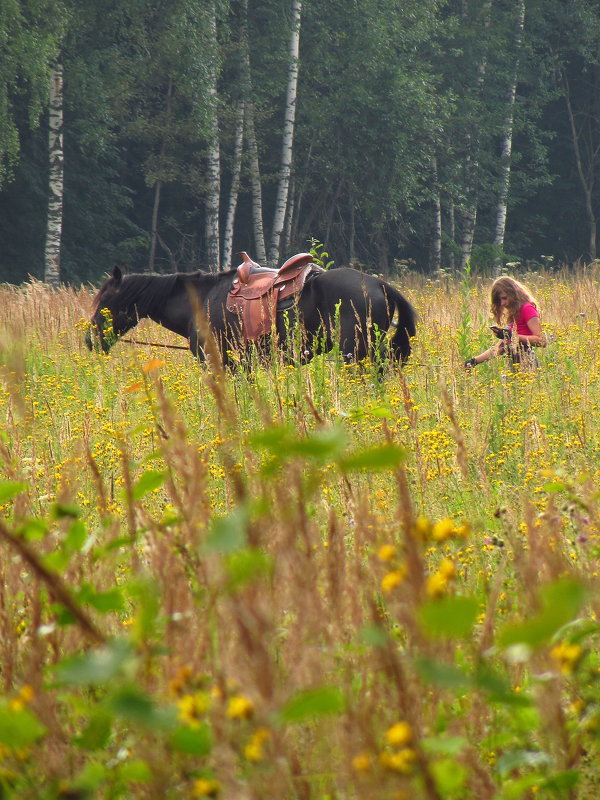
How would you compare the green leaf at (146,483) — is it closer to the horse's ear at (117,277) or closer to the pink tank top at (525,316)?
the pink tank top at (525,316)

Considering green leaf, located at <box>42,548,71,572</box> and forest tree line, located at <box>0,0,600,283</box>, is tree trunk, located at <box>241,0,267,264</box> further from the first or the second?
green leaf, located at <box>42,548,71,572</box>

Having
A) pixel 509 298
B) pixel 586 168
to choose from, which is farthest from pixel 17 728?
pixel 586 168

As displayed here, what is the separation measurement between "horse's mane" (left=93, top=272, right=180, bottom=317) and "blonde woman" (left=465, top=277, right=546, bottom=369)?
284 cm

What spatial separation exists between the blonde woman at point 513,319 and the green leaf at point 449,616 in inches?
257

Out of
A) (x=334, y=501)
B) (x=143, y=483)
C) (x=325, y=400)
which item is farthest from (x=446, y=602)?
(x=325, y=400)

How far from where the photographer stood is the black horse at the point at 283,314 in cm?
793

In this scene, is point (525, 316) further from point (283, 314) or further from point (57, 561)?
point (57, 561)

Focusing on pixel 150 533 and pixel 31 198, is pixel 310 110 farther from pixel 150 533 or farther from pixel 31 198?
pixel 150 533

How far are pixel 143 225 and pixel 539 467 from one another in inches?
1184

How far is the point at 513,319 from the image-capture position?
325 inches

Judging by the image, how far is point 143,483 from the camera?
1.67 metres

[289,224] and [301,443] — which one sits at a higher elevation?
[289,224]

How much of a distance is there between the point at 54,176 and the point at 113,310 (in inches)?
590

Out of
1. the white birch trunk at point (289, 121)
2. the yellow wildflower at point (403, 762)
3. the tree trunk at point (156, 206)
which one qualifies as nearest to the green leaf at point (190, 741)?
the yellow wildflower at point (403, 762)
